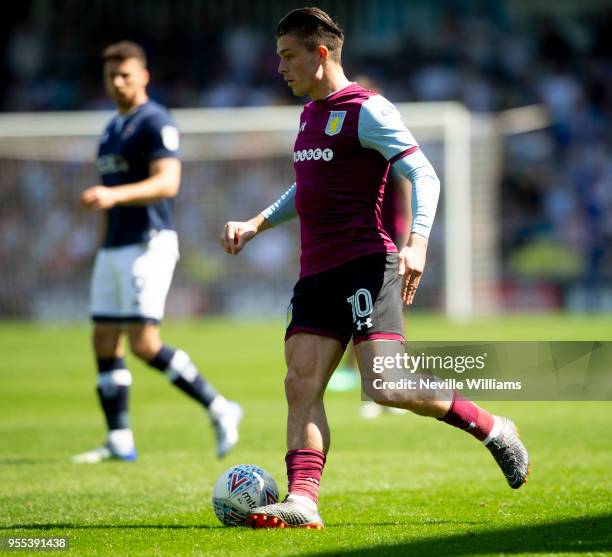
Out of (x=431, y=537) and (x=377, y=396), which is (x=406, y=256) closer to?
(x=377, y=396)

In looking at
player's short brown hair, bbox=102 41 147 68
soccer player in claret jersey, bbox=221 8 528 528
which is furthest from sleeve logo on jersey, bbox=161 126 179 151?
soccer player in claret jersey, bbox=221 8 528 528

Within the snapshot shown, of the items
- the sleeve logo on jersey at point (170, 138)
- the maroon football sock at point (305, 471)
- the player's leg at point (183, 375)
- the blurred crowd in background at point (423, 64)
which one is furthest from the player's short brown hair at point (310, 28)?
the blurred crowd in background at point (423, 64)

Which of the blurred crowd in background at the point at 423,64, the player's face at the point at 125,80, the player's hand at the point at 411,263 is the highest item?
the blurred crowd in background at the point at 423,64

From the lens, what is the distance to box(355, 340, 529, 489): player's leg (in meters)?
5.19

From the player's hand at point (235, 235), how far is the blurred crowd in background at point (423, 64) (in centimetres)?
1766

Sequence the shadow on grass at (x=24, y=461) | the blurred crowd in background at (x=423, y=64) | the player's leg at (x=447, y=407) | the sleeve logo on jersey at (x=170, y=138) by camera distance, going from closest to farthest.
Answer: the player's leg at (x=447, y=407), the shadow on grass at (x=24, y=461), the sleeve logo on jersey at (x=170, y=138), the blurred crowd in background at (x=423, y=64)

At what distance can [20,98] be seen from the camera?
26062mm

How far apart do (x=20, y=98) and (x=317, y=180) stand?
21.9 metres

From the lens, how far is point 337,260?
5375 mm

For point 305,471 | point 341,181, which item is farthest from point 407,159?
point 305,471

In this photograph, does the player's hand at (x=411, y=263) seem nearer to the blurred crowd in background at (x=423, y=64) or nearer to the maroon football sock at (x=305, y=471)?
the maroon football sock at (x=305, y=471)

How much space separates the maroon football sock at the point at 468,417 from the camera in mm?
5328

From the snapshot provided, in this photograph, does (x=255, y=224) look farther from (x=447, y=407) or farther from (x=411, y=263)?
(x=447, y=407)

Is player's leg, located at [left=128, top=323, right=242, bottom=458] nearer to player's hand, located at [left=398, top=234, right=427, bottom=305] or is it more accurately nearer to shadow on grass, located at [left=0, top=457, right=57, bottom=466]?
shadow on grass, located at [left=0, top=457, right=57, bottom=466]
